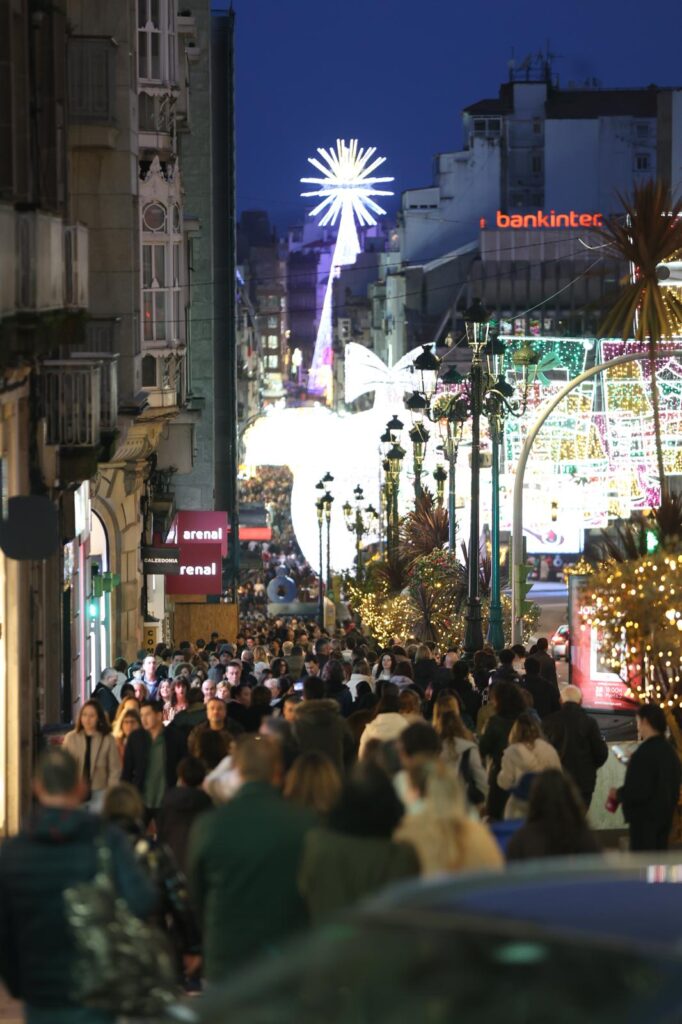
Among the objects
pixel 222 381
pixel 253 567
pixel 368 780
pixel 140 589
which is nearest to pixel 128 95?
pixel 140 589

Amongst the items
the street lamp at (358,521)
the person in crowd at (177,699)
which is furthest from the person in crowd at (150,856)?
the street lamp at (358,521)

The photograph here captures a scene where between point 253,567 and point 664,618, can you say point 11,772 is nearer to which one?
point 664,618

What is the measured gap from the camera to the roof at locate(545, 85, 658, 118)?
4774 inches

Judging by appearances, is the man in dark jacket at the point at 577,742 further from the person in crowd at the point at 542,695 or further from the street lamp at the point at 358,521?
the street lamp at the point at 358,521

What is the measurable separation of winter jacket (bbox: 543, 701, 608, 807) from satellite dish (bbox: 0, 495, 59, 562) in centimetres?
474

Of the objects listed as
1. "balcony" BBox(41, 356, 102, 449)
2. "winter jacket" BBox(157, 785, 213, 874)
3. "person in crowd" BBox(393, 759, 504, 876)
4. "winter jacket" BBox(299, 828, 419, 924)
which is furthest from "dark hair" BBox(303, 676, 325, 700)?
"winter jacket" BBox(299, 828, 419, 924)

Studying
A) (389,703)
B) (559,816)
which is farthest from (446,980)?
(389,703)

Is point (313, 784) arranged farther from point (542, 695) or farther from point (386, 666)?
point (386, 666)

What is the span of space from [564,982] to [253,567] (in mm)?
98974

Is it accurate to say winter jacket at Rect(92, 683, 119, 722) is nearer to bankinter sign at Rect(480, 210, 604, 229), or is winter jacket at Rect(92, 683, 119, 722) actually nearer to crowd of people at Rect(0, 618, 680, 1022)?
crowd of people at Rect(0, 618, 680, 1022)

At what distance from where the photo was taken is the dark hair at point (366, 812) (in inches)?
306

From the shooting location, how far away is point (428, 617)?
44344 millimetres

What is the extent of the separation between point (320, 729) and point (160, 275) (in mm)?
22165

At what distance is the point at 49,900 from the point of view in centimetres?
693
